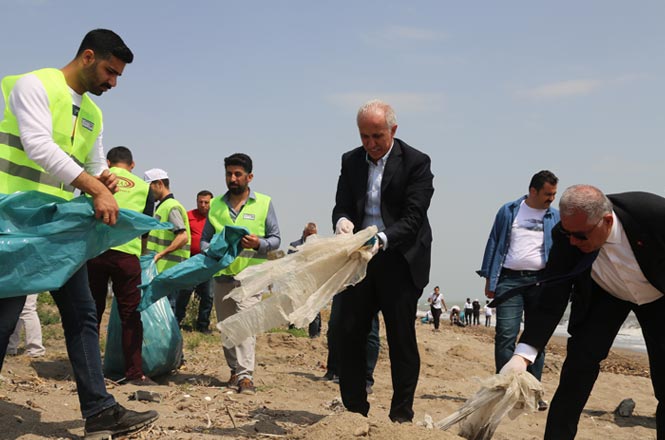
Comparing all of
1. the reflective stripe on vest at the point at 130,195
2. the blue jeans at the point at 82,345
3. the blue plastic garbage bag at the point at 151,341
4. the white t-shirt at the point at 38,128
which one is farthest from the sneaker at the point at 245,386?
the white t-shirt at the point at 38,128

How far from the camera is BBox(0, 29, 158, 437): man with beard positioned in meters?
3.49

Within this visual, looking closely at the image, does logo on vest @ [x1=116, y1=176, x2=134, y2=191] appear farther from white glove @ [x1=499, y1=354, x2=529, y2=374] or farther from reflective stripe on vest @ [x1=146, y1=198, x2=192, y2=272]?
white glove @ [x1=499, y1=354, x2=529, y2=374]

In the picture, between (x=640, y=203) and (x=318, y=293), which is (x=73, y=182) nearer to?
(x=318, y=293)

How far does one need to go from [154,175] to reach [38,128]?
12.6 feet

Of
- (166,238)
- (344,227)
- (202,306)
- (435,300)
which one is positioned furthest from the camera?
(435,300)

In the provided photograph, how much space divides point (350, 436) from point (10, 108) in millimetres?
2352

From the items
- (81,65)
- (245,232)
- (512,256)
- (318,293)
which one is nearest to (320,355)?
(512,256)

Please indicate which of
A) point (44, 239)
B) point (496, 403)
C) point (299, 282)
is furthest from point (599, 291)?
point (44, 239)

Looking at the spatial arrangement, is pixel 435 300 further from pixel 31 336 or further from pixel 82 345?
pixel 82 345

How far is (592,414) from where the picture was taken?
6648mm

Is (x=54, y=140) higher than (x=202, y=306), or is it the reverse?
(x=54, y=140)

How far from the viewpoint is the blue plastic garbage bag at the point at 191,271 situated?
4656 millimetres

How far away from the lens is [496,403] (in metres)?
3.41

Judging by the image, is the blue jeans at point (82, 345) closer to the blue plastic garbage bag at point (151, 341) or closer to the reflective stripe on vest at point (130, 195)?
the reflective stripe on vest at point (130, 195)
